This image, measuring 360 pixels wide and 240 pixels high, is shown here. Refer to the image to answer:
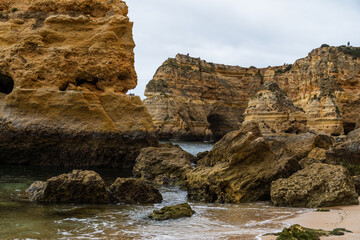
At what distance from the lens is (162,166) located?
13055 mm

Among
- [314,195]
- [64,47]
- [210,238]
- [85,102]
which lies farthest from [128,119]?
[210,238]

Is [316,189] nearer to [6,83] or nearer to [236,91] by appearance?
[6,83]

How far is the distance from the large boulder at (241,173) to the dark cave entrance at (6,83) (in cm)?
1110

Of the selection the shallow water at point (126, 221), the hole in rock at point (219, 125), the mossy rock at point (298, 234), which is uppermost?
the hole in rock at point (219, 125)

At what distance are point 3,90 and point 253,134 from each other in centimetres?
1320

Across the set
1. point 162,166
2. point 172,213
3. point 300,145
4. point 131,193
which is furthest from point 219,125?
point 172,213

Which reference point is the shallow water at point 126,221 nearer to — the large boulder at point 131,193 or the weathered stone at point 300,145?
the large boulder at point 131,193

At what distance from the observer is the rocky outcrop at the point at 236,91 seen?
1332 inches

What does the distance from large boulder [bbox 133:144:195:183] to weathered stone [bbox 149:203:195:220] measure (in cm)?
486

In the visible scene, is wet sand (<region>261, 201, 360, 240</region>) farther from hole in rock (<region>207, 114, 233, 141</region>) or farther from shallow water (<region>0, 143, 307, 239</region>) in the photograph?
hole in rock (<region>207, 114, 233, 141</region>)

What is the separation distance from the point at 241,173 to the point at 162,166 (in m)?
4.28

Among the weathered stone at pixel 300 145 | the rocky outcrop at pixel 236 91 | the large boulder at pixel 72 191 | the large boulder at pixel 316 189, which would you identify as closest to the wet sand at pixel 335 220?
the large boulder at pixel 316 189

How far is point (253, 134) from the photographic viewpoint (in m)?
10.6

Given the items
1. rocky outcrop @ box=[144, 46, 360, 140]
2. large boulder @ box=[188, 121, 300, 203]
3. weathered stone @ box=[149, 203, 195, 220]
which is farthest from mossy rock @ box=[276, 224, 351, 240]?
rocky outcrop @ box=[144, 46, 360, 140]
